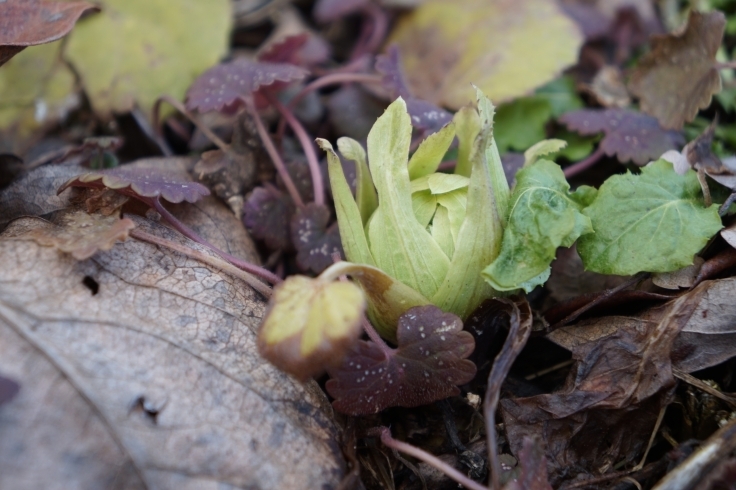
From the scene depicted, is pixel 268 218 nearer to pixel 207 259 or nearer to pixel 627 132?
pixel 207 259

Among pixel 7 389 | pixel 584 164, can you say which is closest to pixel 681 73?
pixel 584 164

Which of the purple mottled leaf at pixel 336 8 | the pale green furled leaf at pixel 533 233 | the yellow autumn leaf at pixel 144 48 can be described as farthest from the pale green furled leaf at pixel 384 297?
the purple mottled leaf at pixel 336 8

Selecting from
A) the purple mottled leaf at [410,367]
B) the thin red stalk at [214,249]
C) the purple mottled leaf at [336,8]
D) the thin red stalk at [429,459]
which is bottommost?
the thin red stalk at [429,459]

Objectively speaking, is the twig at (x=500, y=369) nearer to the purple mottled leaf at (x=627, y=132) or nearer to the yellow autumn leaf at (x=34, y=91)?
the purple mottled leaf at (x=627, y=132)

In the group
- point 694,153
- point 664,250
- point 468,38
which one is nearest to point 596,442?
point 664,250

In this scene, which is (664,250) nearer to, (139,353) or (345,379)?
(345,379)

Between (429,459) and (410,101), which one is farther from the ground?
(410,101)

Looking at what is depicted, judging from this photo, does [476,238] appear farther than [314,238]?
No
